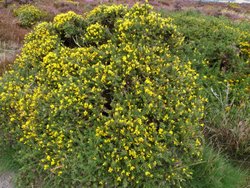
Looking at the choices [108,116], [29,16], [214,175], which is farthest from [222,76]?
[29,16]

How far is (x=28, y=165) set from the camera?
10.8 ft

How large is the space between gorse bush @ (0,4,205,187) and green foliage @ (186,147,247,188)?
0.18 meters

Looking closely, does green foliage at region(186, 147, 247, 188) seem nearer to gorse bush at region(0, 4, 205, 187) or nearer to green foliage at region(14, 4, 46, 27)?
gorse bush at region(0, 4, 205, 187)

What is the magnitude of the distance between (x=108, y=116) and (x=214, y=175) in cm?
141

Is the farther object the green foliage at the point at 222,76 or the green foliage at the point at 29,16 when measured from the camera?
the green foliage at the point at 29,16

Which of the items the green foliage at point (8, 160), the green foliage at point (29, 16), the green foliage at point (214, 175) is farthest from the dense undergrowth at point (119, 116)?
the green foliage at point (29, 16)

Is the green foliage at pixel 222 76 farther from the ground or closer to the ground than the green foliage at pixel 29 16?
farther from the ground

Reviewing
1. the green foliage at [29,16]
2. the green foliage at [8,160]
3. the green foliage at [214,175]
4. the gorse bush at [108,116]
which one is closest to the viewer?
the gorse bush at [108,116]

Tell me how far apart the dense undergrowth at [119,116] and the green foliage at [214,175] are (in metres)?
0.01

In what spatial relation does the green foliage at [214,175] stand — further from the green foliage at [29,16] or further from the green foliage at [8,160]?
the green foliage at [29,16]

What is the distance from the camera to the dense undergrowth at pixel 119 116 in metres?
3.02

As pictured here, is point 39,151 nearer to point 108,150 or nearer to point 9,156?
point 9,156

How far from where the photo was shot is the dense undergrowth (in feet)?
9.92

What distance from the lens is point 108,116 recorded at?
3.26 metres
